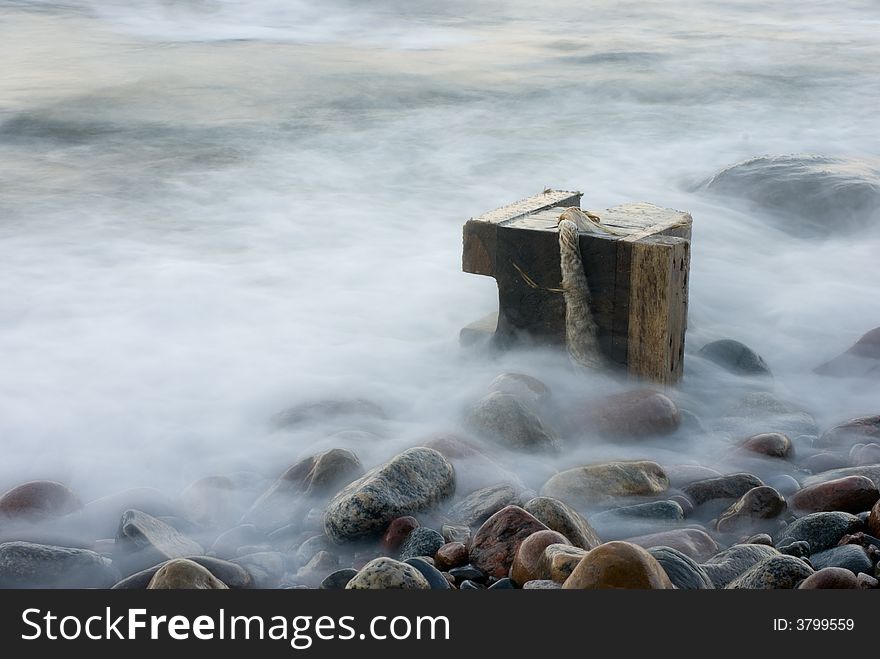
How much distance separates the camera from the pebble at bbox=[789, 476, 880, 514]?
10.7ft

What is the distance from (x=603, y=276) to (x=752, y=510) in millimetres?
1206

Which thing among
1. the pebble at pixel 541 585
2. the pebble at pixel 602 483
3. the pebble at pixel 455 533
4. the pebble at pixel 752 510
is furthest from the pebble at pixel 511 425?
the pebble at pixel 541 585

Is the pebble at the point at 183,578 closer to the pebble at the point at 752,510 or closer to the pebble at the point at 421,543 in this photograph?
the pebble at the point at 421,543

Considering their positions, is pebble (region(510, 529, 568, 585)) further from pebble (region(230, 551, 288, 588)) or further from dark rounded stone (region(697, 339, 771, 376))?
dark rounded stone (region(697, 339, 771, 376))

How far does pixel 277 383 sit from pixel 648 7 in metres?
17.3

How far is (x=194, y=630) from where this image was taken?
2.32m

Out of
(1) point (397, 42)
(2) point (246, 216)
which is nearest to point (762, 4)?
(1) point (397, 42)

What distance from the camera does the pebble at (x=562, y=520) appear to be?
9.79 feet

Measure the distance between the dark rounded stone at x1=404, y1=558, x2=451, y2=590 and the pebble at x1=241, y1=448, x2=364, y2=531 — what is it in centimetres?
79

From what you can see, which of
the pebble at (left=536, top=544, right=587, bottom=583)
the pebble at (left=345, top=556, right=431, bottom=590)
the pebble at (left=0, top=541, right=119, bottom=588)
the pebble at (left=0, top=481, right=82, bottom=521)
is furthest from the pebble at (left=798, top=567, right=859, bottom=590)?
the pebble at (left=0, top=481, right=82, bottom=521)

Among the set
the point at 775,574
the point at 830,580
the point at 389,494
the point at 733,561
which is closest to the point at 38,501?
the point at 389,494

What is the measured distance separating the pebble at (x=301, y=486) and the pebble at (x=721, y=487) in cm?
122

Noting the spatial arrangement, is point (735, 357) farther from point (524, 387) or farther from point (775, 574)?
point (775, 574)

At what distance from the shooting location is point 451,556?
9.77 ft
